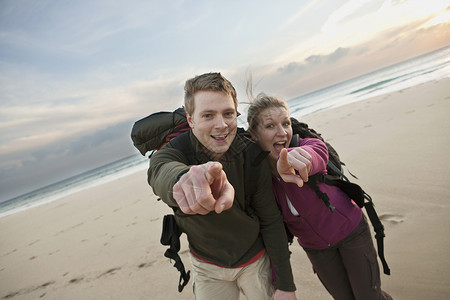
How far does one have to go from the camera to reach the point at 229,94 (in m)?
1.64

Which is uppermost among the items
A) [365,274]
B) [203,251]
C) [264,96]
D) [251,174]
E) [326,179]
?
[264,96]

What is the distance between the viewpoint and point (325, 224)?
1.86 metres

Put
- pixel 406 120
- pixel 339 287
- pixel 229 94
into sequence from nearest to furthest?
1. pixel 229 94
2. pixel 339 287
3. pixel 406 120

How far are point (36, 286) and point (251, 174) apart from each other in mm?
5493

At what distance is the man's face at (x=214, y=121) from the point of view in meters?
1.56

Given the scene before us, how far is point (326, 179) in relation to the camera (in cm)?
187

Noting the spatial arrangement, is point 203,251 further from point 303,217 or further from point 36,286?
point 36,286

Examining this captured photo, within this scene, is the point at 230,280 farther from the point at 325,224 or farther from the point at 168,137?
the point at 168,137

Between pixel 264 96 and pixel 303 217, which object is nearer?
pixel 303 217

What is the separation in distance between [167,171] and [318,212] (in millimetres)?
1288

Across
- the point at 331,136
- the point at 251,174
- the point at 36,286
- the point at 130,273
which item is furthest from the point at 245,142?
the point at 331,136

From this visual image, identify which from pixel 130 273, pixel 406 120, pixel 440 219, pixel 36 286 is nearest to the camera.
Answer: pixel 440 219

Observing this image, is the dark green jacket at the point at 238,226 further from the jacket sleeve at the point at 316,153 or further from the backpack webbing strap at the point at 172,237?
the jacket sleeve at the point at 316,153

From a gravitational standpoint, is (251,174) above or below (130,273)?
above
